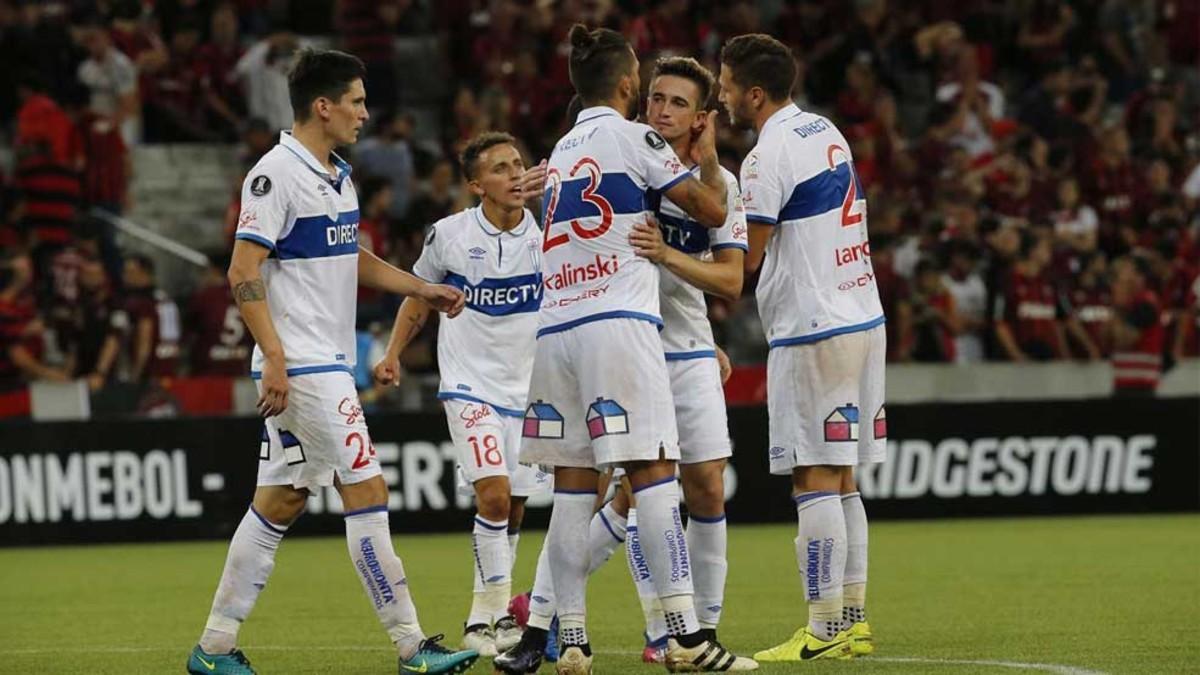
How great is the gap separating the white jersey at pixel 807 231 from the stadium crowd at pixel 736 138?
10.4 m

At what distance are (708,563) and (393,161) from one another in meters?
13.7

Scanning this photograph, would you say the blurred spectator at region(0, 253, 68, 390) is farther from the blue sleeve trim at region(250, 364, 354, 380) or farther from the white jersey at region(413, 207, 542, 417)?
the blue sleeve trim at region(250, 364, 354, 380)

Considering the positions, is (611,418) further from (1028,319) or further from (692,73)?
(1028,319)

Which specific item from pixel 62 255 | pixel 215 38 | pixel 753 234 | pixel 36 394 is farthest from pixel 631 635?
pixel 215 38

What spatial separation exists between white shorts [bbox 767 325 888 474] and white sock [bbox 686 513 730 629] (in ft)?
1.59

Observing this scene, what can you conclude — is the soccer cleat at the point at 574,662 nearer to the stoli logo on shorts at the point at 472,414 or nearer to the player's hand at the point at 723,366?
the player's hand at the point at 723,366

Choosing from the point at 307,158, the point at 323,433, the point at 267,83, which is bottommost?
the point at 323,433

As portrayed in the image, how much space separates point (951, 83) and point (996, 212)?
2528mm

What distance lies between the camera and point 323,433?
854 cm

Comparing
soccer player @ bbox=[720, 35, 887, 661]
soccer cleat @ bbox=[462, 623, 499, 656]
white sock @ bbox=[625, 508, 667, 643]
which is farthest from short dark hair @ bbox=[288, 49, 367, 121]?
soccer cleat @ bbox=[462, 623, 499, 656]

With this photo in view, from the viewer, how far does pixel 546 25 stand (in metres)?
24.2

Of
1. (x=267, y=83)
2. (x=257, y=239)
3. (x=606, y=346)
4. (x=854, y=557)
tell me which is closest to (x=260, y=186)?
(x=257, y=239)

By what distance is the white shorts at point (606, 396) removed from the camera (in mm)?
8398

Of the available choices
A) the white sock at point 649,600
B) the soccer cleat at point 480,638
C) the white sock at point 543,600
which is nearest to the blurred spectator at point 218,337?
the soccer cleat at point 480,638
